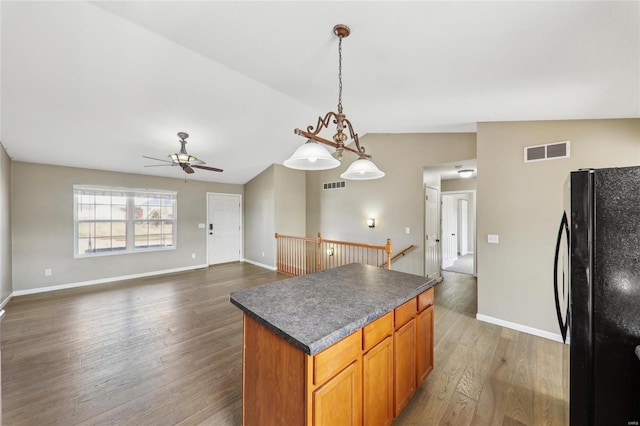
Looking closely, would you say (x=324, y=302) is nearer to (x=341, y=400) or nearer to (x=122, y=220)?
(x=341, y=400)

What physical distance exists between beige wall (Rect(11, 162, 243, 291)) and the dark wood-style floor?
32.6 inches

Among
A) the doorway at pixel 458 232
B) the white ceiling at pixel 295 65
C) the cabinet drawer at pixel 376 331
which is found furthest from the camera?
the doorway at pixel 458 232

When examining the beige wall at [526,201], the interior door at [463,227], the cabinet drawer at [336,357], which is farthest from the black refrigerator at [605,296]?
the interior door at [463,227]

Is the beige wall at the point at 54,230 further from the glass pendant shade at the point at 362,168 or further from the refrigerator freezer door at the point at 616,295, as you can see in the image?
the refrigerator freezer door at the point at 616,295

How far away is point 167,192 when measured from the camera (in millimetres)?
5945

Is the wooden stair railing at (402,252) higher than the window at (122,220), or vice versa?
the window at (122,220)

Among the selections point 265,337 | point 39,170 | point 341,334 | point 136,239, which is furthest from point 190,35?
point 136,239

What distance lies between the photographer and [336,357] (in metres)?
1.22

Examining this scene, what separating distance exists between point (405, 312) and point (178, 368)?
2.23 m

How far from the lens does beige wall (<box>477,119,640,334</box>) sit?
8.62ft

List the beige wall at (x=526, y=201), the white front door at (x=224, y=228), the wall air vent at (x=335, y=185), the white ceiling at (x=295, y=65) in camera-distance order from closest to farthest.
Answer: the white ceiling at (x=295, y=65) → the beige wall at (x=526, y=201) → the wall air vent at (x=335, y=185) → the white front door at (x=224, y=228)

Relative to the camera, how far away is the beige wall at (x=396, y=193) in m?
4.36

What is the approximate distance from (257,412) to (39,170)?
19.8 feet

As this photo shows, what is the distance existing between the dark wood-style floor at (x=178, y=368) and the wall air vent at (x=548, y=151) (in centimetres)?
215
